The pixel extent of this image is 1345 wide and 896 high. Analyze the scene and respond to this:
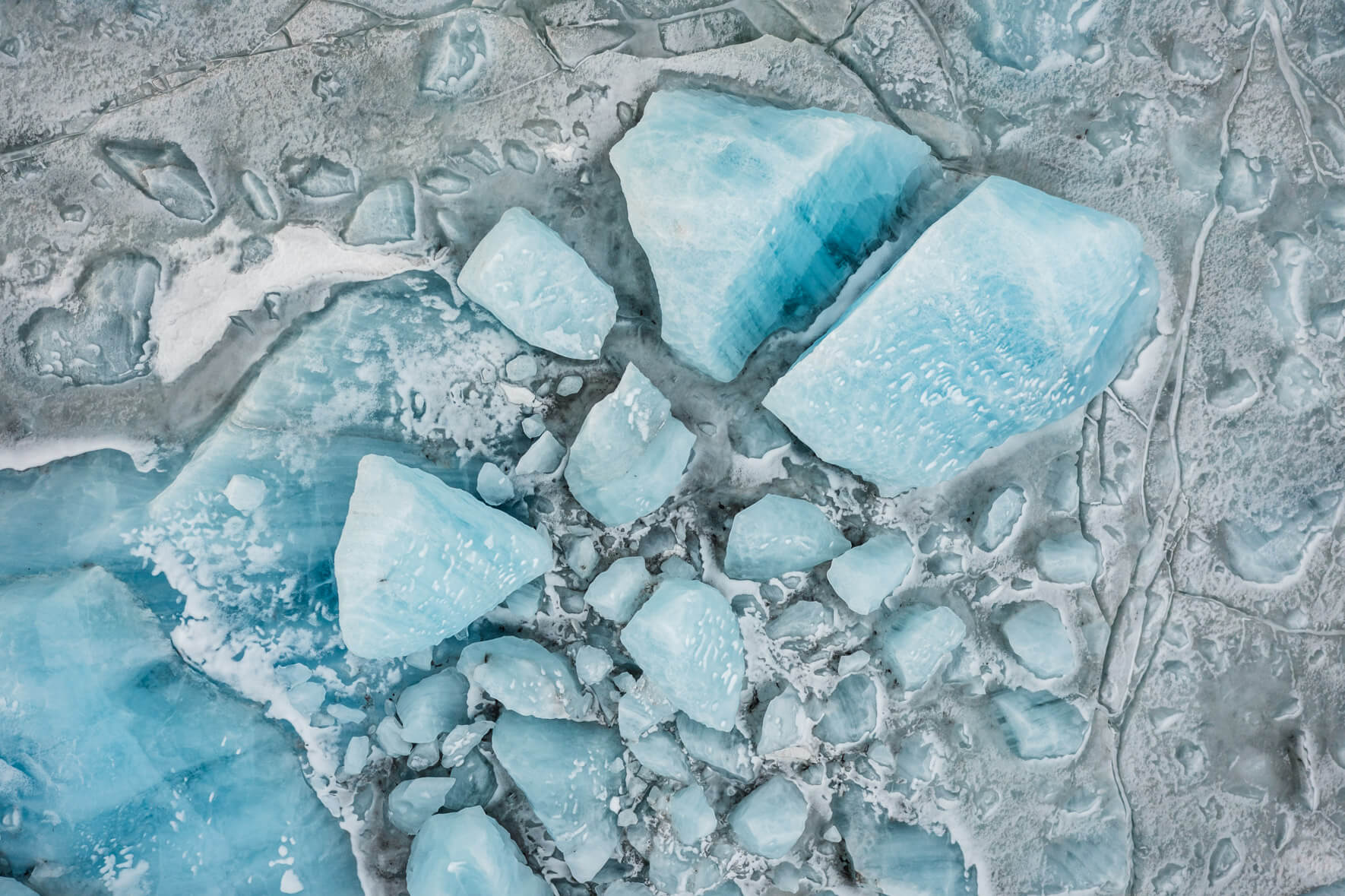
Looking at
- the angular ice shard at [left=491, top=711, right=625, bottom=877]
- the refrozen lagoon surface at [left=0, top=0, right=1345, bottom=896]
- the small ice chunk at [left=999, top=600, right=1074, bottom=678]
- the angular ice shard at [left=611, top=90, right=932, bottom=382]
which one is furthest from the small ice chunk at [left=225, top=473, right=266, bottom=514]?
the small ice chunk at [left=999, top=600, right=1074, bottom=678]

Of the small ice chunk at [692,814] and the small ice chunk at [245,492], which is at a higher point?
the small ice chunk at [245,492]

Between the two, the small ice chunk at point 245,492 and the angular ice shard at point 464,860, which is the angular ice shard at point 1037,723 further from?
the small ice chunk at point 245,492

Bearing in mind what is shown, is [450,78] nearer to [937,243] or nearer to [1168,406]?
[937,243]

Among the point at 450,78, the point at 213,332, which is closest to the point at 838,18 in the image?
the point at 450,78

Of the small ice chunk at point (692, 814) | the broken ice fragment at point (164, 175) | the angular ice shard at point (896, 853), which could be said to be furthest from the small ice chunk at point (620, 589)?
the broken ice fragment at point (164, 175)

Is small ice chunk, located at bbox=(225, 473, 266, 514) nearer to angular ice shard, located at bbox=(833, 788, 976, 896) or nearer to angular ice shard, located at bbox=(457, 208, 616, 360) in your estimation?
angular ice shard, located at bbox=(457, 208, 616, 360)

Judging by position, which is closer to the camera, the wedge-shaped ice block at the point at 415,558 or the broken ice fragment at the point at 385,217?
the wedge-shaped ice block at the point at 415,558
